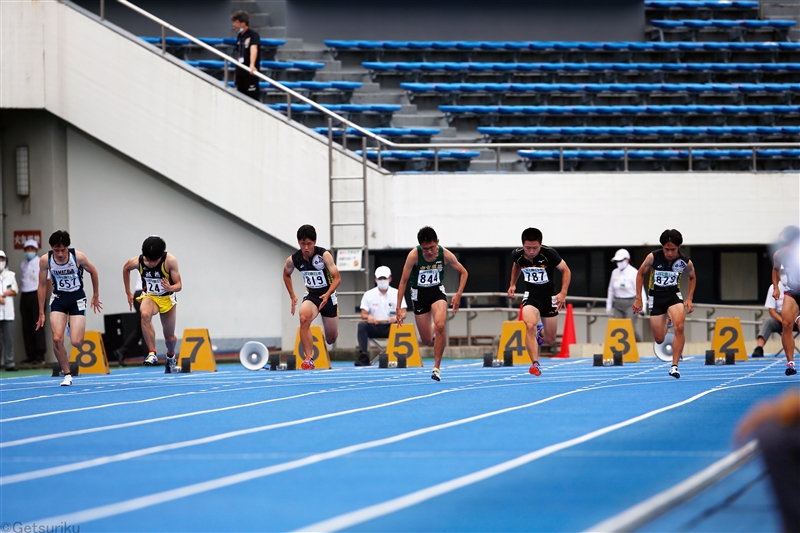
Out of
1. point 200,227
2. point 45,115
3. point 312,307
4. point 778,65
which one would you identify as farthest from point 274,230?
point 778,65

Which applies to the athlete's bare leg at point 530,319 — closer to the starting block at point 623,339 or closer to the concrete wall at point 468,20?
the starting block at point 623,339

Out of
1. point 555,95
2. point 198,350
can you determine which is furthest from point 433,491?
point 555,95

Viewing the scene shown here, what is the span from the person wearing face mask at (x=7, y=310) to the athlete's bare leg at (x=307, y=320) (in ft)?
21.0

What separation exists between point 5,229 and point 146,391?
10.5 m

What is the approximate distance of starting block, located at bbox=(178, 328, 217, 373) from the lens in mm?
19469

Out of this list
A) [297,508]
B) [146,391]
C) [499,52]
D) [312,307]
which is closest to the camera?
[297,508]

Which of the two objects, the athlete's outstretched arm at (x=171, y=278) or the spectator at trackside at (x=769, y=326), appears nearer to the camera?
the athlete's outstretched arm at (x=171, y=278)

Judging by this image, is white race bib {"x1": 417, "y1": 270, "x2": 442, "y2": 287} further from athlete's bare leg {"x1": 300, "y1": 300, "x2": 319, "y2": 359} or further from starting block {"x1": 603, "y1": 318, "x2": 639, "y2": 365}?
starting block {"x1": 603, "y1": 318, "x2": 639, "y2": 365}

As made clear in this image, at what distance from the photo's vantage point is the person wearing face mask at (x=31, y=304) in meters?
22.0

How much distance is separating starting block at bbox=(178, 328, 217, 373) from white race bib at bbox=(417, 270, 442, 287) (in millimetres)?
5699

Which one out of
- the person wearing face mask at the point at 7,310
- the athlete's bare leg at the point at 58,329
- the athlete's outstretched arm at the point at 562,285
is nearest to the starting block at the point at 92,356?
the person wearing face mask at the point at 7,310

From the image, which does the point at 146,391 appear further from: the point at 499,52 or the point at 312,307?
the point at 499,52

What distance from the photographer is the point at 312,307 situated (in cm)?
1631

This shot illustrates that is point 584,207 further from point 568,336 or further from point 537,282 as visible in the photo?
point 537,282
